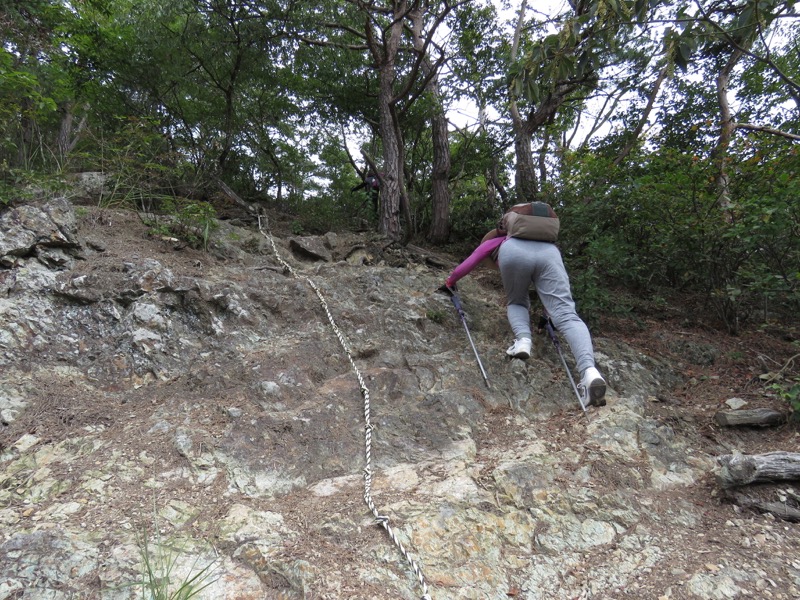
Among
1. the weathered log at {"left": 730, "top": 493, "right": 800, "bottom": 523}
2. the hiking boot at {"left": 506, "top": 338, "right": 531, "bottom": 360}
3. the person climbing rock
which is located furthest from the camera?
the hiking boot at {"left": 506, "top": 338, "right": 531, "bottom": 360}

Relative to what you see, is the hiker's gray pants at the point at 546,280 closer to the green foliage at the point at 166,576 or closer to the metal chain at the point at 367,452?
the metal chain at the point at 367,452

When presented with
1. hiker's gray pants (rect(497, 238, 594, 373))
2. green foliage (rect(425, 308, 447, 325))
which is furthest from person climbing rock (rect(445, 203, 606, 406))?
green foliage (rect(425, 308, 447, 325))

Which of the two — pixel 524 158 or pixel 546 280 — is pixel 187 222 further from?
pixel 524 158

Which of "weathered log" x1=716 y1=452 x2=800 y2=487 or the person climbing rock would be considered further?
the person climbing rock

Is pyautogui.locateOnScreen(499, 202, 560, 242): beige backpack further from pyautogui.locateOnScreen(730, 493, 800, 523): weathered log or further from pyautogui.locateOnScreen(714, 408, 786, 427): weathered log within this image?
pyautogui.locateOnScreen(730, 493, 800, 523): weathered log

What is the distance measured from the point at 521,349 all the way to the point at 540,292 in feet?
2.00

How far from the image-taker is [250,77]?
29.7 ft

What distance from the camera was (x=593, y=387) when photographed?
371 cm

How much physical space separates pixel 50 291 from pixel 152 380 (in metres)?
1.36

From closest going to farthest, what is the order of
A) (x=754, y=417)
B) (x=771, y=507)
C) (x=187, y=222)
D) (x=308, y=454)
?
(x=771, y=507) → (x=308, y=454) → (x=754, y=417) → (x=187, y=222)

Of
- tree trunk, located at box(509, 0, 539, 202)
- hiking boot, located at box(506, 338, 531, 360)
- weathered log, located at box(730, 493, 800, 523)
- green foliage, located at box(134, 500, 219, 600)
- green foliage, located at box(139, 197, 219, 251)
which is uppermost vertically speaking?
tree trunk, located at box(509, 0, 539, 202)

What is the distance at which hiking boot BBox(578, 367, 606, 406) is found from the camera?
3.71 metres

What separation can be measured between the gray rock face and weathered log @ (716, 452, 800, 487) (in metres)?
0.23

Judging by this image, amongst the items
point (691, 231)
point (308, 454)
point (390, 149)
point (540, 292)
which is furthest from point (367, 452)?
point (390, 149)
